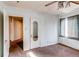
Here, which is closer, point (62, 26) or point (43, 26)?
point (62, 26)

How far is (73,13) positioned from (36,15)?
4.83 ft

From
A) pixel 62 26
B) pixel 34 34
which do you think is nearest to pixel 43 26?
pixel 34 34

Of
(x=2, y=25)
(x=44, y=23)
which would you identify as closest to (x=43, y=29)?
(x=44, y=23)

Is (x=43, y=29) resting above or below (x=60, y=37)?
above

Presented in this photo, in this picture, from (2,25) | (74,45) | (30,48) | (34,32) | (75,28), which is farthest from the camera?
(34,32)

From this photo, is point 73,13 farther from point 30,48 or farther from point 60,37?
point 30,48

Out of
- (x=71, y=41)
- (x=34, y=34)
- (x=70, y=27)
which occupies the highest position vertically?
(x=70, y=27)

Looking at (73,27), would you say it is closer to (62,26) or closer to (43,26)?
(62,26)

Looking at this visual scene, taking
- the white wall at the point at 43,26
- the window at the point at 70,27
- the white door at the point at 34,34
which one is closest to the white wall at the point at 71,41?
the window at the point at 70,27

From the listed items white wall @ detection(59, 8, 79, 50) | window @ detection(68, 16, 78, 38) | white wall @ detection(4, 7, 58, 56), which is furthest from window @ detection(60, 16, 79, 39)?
white wall @ detection(4, 7, 58, 56)

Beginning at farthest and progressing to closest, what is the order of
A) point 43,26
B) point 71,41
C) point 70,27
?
point 43,26 < point 71,41 < point 70,27

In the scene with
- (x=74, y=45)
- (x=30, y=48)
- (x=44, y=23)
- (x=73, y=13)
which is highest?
(x=73, y=13)

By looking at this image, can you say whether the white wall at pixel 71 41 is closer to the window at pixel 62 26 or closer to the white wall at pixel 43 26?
the window at pixel 62 26

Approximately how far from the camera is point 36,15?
Result: 3.53 metres
